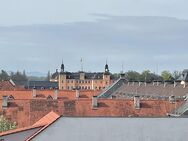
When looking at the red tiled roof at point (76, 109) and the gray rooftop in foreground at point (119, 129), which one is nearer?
the gray rooftop in foreground at point (119, 129)

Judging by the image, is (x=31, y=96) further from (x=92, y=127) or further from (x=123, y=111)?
(x=92, y=127)

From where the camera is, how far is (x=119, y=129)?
31.9 meters

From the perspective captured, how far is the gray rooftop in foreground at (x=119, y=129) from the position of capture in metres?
31.8

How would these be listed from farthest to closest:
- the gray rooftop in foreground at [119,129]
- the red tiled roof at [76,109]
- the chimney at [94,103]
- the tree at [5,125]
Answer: the chimney at [94,103], the red tiled roof at [76,109], the tree at [5,125], the gray rooftop in foreground at [119,129]

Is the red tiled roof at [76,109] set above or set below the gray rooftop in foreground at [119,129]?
above

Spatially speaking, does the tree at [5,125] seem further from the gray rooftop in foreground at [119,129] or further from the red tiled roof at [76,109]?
the gray rooftop in foreground at [119,129]

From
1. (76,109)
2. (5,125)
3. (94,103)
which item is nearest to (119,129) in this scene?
(5,125)

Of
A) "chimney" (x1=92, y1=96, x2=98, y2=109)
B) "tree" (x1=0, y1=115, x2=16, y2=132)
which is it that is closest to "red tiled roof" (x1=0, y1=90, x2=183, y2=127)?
"chimney" (x1=92, y1=96, x2=98, y2=109)

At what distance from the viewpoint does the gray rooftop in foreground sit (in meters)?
31.8

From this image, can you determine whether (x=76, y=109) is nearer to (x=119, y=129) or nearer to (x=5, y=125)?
(x=5, y=125)

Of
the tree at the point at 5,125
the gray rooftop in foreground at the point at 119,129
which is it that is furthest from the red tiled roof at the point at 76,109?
the gray rooftop in foreground at the point at 119,129

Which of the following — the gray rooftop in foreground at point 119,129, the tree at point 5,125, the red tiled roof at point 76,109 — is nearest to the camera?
the gray rooftop in foreground at point 119,129

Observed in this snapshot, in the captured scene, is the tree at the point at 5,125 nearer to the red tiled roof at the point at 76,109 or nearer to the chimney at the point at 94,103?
the red tiled roof at the point at 76,109

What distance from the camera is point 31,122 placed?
204 ft
